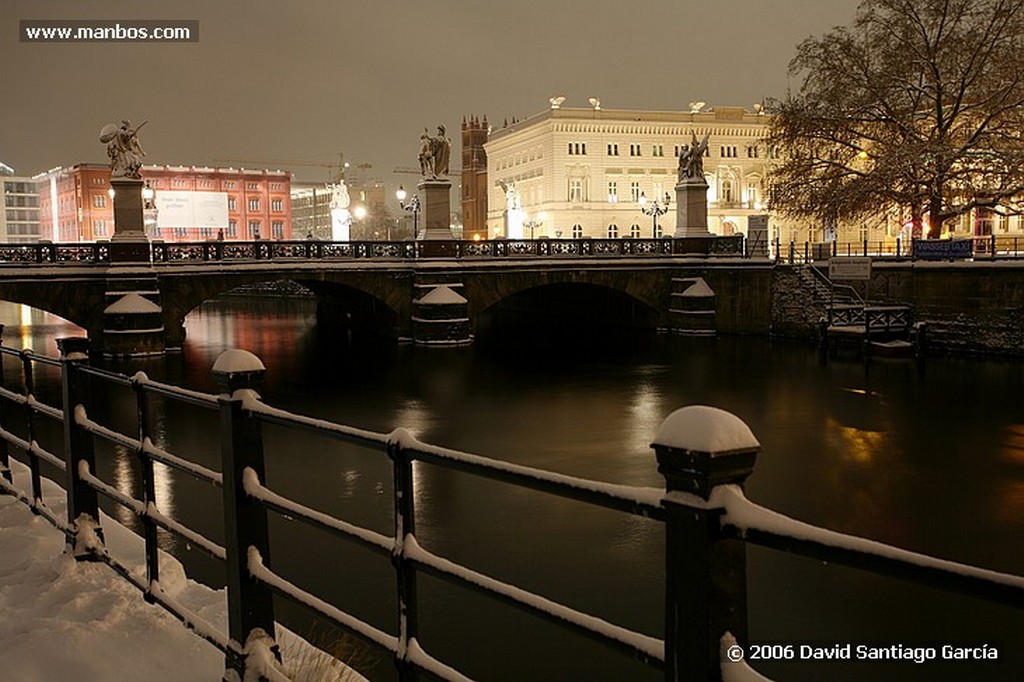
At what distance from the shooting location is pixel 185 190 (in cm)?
8375

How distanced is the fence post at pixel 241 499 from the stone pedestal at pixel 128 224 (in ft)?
95.9

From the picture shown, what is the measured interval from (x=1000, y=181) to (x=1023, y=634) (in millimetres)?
33404

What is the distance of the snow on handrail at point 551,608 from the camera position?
8.61ft

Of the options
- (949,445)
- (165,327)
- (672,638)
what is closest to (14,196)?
(165,327)

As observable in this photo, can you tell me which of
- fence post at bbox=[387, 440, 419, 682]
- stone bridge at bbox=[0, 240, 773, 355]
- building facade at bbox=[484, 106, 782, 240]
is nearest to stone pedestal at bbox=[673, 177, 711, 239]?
stone bridge at bbox=[0, 240, 773, 355]

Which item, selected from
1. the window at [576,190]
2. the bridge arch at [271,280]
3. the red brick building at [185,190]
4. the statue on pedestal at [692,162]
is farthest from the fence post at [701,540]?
the red brick building at [185,190]

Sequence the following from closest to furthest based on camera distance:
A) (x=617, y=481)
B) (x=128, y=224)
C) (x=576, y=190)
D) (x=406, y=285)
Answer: (x=617, y=481)
(x=128, y=224)
(x=406, y=285)
(x=576, y=190)

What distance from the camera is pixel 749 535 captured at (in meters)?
2.28

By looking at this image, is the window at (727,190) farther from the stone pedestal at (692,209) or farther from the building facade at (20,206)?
the building facade at (20,206)

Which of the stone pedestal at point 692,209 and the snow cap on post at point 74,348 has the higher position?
the stone pedestal at point 692,209

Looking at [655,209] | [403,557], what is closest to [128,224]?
[655,209]

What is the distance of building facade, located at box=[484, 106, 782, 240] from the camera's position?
76.4 meters

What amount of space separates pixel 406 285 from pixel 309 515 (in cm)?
3208

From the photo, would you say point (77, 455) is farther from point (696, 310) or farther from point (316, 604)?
point (696, 310)
